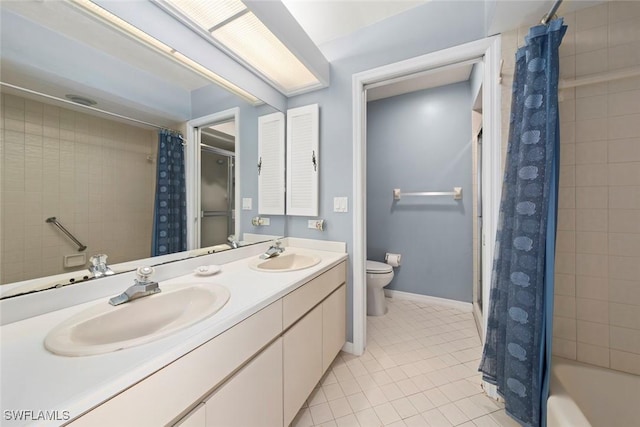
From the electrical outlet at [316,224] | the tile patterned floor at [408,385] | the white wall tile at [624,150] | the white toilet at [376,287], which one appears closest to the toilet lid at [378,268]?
the white toilet at [376,287]

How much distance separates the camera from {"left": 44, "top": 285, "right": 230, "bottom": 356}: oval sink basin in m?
0.57

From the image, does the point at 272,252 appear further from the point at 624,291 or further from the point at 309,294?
the point at 624,291

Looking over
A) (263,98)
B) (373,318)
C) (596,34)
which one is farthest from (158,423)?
(596,34)

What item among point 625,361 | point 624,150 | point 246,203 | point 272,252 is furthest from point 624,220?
point 246,203

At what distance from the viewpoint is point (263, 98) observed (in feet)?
5.47

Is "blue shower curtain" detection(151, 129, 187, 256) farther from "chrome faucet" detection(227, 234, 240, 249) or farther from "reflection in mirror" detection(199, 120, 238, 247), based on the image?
"chrome faucet" detection(227, 234, 240, 249)

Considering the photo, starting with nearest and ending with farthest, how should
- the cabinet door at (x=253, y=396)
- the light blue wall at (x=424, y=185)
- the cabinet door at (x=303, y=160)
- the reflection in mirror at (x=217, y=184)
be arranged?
1. the cabinet door at (x=253, y=396)
2. the reflection in mirror at (x=217, y=184)
3. the cabinet door at (x=303, y=160)
4. the light blue wall at (x=424, y=185)

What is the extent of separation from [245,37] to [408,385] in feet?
7.59

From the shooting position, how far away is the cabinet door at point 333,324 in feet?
4.57

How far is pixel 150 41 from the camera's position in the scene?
1050 mm

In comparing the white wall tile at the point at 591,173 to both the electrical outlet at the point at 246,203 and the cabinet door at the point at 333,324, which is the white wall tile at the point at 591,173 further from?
the electrical outlet at the point at 246,203

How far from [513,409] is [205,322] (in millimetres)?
1495

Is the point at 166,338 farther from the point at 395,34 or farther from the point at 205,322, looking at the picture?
the point at 395,34

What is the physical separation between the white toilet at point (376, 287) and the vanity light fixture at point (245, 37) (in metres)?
1.78
